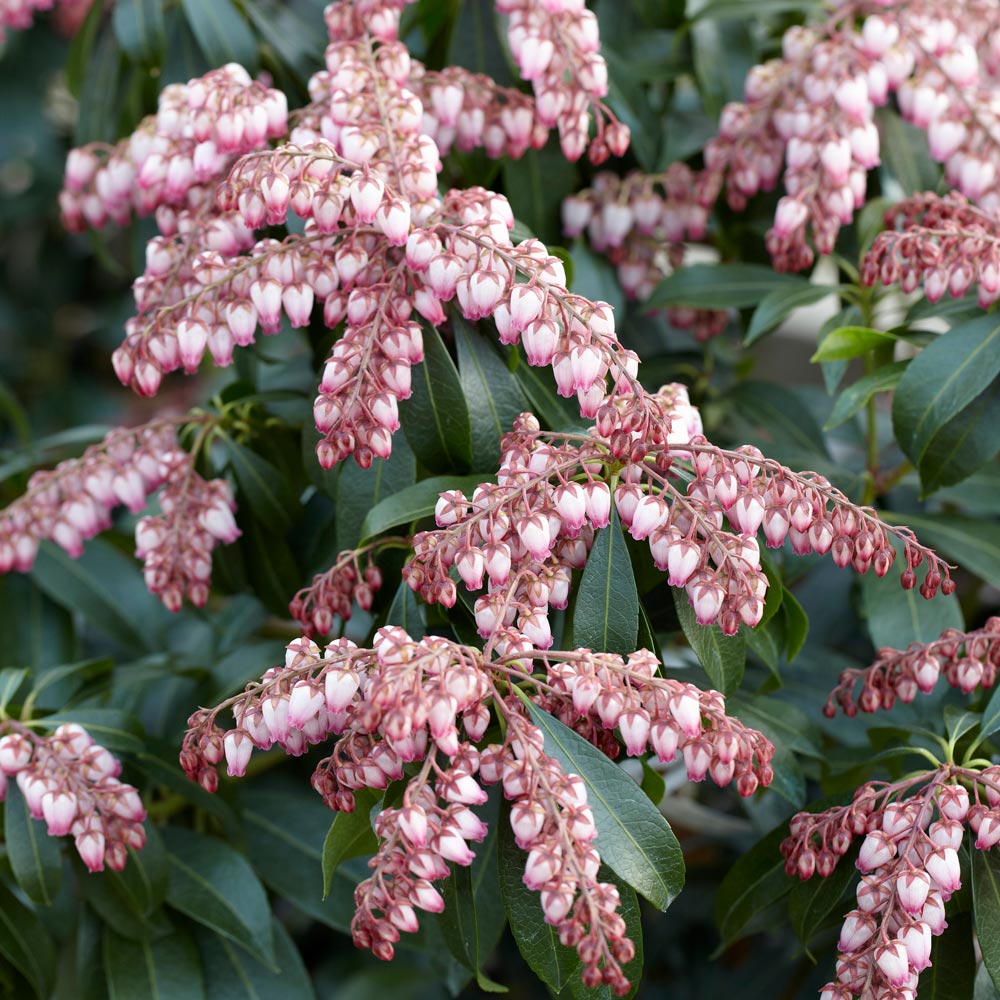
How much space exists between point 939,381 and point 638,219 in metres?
0.42

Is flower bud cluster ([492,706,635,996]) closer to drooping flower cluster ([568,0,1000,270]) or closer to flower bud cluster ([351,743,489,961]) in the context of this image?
flower bud cluster ([351,743,489,961])

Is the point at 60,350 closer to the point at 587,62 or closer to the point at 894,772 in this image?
the point at 587,62

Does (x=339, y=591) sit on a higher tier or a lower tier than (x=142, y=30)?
lower

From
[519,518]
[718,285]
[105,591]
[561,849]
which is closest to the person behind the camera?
[561,849]

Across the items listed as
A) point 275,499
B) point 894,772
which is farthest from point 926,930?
point 275,499

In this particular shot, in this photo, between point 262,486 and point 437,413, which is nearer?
point 437,413

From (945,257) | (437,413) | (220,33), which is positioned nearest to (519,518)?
(437,413)

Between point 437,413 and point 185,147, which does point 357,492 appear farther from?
point 185,147

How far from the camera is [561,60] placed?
116cm

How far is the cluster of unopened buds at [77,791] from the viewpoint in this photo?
102cm

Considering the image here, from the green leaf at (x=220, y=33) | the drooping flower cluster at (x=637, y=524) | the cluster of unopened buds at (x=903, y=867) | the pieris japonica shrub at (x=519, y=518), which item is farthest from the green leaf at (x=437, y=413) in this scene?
the green leaf at (x=220, y=33)

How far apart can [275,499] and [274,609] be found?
142 millimetres

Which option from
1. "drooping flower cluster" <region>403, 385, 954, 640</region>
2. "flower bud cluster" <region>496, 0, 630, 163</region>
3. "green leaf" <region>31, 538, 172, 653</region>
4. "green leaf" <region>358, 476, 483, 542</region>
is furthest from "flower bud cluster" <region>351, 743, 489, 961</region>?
"green leaf" <region>31, 538, 172, 653</region>

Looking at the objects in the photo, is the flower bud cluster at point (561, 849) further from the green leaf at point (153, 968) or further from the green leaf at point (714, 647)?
the green leaf at point (153, 968)
